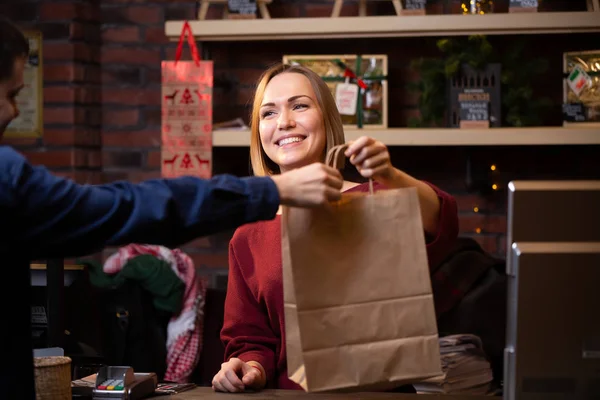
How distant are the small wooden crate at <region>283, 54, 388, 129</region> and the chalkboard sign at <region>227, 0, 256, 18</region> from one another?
240mm

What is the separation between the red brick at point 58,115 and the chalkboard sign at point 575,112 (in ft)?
6.30

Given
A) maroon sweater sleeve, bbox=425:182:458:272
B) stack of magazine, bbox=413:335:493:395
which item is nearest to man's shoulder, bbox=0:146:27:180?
maroon sweater sleeve, bbox=425:182:458:272

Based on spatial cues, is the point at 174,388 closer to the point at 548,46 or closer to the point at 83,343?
the point at 83,343

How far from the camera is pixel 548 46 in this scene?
3010mm

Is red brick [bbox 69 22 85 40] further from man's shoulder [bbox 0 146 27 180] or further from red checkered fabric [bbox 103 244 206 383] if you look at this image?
man's shoulder [bbox 0 146 27 180]

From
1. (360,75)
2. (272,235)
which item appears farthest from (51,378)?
(360,75)

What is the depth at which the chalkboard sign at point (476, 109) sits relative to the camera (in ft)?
9.33

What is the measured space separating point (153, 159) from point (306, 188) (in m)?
2.32

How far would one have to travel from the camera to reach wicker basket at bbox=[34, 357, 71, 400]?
1225 millimetres

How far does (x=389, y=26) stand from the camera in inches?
112


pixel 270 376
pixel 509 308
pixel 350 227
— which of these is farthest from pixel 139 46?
pixel 509 308

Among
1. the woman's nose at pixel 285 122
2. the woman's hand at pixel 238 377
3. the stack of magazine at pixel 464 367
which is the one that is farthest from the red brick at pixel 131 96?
the woman's hand at pixel 238 377

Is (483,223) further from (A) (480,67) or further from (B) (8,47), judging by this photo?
(B) (8,47)

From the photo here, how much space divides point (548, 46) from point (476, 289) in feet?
3.35
